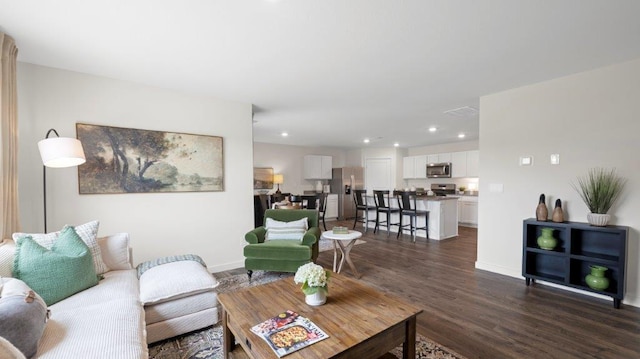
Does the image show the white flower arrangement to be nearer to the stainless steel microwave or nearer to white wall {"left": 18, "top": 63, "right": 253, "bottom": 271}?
white wall {"left": 18, "top": 63, "right": 253, "bottom": 271}

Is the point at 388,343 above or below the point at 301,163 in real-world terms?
below

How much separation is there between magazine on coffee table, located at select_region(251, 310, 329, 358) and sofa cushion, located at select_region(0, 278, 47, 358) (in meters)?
1.01

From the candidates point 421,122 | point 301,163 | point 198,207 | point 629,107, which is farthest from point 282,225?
point 301,163

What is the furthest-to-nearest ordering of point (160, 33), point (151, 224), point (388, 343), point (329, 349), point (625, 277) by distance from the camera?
point (151, 224), point (625, 277), point (160, 33), point (388, 343), point (329, 349)

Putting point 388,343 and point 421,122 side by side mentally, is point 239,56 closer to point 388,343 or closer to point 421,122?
point 388,343

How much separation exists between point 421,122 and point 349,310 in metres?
4.45

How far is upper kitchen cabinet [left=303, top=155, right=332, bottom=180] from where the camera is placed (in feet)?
27.8

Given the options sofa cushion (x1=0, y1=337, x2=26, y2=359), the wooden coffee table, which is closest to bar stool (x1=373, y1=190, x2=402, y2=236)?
the wooden coffee table

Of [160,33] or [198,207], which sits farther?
[198,207]

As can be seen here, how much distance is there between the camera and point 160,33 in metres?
2.15

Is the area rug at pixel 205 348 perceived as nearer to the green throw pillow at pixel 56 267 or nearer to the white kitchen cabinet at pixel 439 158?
the green throw pillow at pixel 56 267

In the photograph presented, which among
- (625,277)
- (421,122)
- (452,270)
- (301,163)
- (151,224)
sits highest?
(421,122)

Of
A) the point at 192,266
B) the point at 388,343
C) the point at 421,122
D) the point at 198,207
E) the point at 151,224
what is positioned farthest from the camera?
the point at 421,122

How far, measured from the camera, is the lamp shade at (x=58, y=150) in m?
2.22
